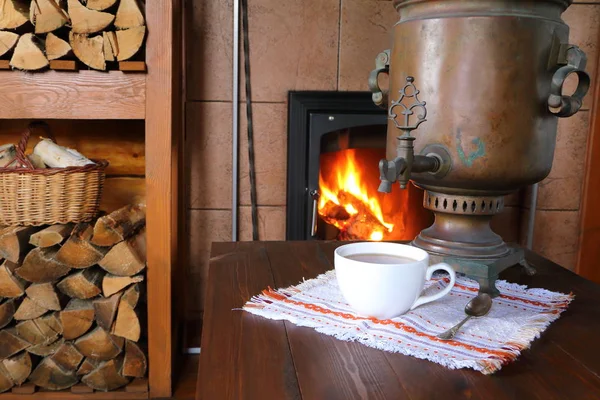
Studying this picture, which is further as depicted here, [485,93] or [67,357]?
[67,357]

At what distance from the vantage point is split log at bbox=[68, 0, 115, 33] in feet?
4.87

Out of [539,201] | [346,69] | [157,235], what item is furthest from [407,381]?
[539,201]

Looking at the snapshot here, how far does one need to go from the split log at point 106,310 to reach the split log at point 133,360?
0.10 meters

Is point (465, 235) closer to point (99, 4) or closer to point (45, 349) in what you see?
point (99, 4)

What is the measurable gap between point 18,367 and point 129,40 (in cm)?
97

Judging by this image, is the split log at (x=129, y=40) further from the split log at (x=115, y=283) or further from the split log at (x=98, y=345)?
the split log at (x=98, y=345)

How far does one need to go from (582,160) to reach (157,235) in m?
1.45

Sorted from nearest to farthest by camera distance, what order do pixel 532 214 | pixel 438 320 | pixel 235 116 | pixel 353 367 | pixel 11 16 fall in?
pixel 353 367, pixel 438 320, pixel 11 16, pixel 235 116, pixel 532 214

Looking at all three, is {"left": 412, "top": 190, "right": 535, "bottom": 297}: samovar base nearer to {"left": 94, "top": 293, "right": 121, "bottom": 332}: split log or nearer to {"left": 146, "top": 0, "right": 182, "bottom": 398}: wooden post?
{"left": 146, "top": 0, "right": 182, "bottom": 398}: wooden post

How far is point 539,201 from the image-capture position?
1984 mm

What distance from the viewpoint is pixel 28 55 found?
1471 mm

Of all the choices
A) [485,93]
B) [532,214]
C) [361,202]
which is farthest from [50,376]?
[532,214]

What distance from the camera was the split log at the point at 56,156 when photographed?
1570 millimetres

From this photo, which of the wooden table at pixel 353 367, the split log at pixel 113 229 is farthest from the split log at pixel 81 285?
the wooden table at pixel 353 367
